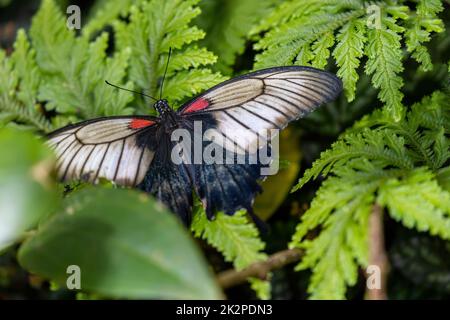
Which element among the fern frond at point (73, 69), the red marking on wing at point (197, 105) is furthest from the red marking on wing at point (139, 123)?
the fern frond at point (73, 69)

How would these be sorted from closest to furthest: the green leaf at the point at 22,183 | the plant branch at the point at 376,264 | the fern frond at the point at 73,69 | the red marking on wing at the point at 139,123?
1. the green leaf at the point at 22,183
2. the plant branch at the point at 376,264
3. the red marking on wing at the point at 139,123
4. the fern frond at the point at 73,69

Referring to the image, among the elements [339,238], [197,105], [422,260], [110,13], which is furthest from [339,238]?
[110,13]

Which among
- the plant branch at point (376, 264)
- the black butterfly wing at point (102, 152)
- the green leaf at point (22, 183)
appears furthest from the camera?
the black butterfly wing at point (102, 152)

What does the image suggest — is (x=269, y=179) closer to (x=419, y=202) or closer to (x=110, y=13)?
(x=419, y=202)

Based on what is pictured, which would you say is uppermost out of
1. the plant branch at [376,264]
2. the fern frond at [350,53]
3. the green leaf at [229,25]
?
the green leaf at [229,25]

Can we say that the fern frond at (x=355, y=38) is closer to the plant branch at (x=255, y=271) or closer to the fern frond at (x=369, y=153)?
the fern frond at (x=369, y=153)
